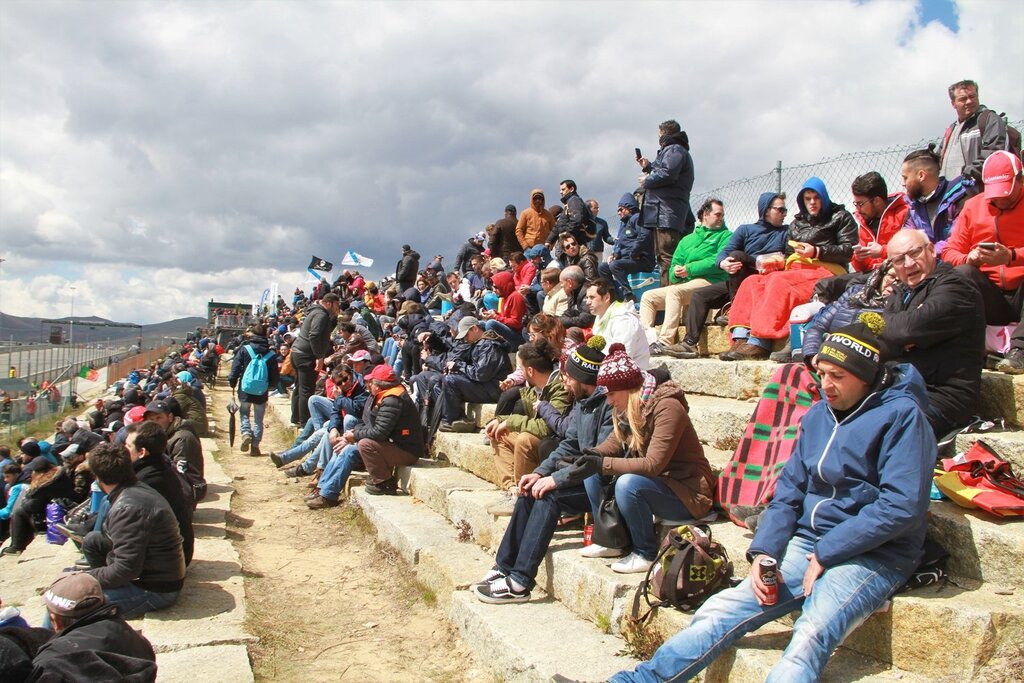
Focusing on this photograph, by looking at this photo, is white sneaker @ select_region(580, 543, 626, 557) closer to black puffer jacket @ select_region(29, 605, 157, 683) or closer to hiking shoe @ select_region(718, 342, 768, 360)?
black puffer jacket @ select_region(29, 605, 157, 683)

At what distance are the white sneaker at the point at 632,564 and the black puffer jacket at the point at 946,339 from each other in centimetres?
166

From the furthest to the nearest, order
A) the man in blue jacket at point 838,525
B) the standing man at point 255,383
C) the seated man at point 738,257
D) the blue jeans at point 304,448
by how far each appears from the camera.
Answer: the standing man at point 255,383 < the blue jeans at point 304,448 < the seated man at point 738,257 < the man in blue jacket at point 838,525

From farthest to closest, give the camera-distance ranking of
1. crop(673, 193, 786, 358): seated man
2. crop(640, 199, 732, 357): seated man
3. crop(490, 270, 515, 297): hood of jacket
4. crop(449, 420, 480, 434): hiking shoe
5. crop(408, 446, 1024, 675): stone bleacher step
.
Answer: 1. crop(490, 270, 515, 297): hood of jacket
2. crop(449, 420, 480, 434): hiking shoe
3. crop(640, 199, 732, 357): seated man
4. crop(673, 193, 786, 358): seated man
5. crop(408, 446, 1024, 675): stone bleacher step

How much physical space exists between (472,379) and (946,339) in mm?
4880

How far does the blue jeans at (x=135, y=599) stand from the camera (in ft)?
14.9

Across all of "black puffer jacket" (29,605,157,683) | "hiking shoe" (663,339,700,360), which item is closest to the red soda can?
"black puffer jacket" (29,605,157,683)

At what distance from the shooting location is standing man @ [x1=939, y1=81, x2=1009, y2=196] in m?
5.61

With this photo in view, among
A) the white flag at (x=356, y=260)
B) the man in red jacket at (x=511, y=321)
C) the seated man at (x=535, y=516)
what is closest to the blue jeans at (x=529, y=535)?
the seated man at (x=535, y=516)

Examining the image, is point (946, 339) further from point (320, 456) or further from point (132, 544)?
point (320, 456)

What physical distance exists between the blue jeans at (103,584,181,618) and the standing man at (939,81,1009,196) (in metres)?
6.32

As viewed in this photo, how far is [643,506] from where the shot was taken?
400 cm

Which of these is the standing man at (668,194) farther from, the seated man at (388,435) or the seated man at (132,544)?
the seated man at (132,544)

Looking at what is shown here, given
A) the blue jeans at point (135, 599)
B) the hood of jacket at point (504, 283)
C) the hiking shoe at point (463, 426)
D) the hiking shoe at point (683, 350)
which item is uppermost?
the hood of jacket at point (504, 283)

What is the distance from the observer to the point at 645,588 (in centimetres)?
345
